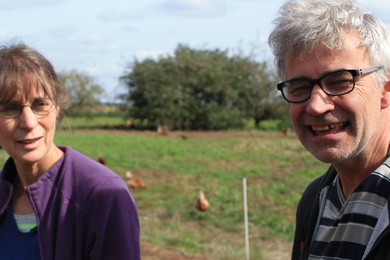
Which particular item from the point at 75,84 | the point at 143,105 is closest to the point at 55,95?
the point at 143,105

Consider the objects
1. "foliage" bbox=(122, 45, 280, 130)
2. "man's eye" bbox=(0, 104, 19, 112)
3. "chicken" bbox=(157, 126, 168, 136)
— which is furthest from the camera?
"foliage" bbox=(122, 45, 280, 130)

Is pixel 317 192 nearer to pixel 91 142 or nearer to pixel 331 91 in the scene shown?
pixel 331 91

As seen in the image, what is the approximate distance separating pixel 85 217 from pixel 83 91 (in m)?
22.5

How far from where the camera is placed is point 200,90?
68.0 feet

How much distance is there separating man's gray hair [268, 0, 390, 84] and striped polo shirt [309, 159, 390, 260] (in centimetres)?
37

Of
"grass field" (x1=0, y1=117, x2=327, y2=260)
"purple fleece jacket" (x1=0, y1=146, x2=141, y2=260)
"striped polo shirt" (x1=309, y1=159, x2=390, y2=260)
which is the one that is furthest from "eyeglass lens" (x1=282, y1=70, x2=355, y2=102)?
"grass field" (x1=0, y1=117, x2=327, y2=260)

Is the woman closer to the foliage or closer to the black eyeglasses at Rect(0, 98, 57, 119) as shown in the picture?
the black eyeglasses at Rect(0, 98, 57, 119)

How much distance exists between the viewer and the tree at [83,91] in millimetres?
23297

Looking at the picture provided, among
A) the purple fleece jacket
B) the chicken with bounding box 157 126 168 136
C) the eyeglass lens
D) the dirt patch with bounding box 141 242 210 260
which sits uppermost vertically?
the eyeglass lens

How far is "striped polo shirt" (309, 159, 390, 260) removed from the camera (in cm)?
154

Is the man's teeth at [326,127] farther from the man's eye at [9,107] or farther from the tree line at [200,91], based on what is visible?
the tree line at [200,91]

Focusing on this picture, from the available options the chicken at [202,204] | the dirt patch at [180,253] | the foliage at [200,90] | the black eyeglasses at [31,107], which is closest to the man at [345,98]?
the black eyeglasses at [31,107]

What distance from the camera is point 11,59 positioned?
2.01 metres

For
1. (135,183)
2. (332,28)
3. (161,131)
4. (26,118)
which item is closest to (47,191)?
(26,118)
